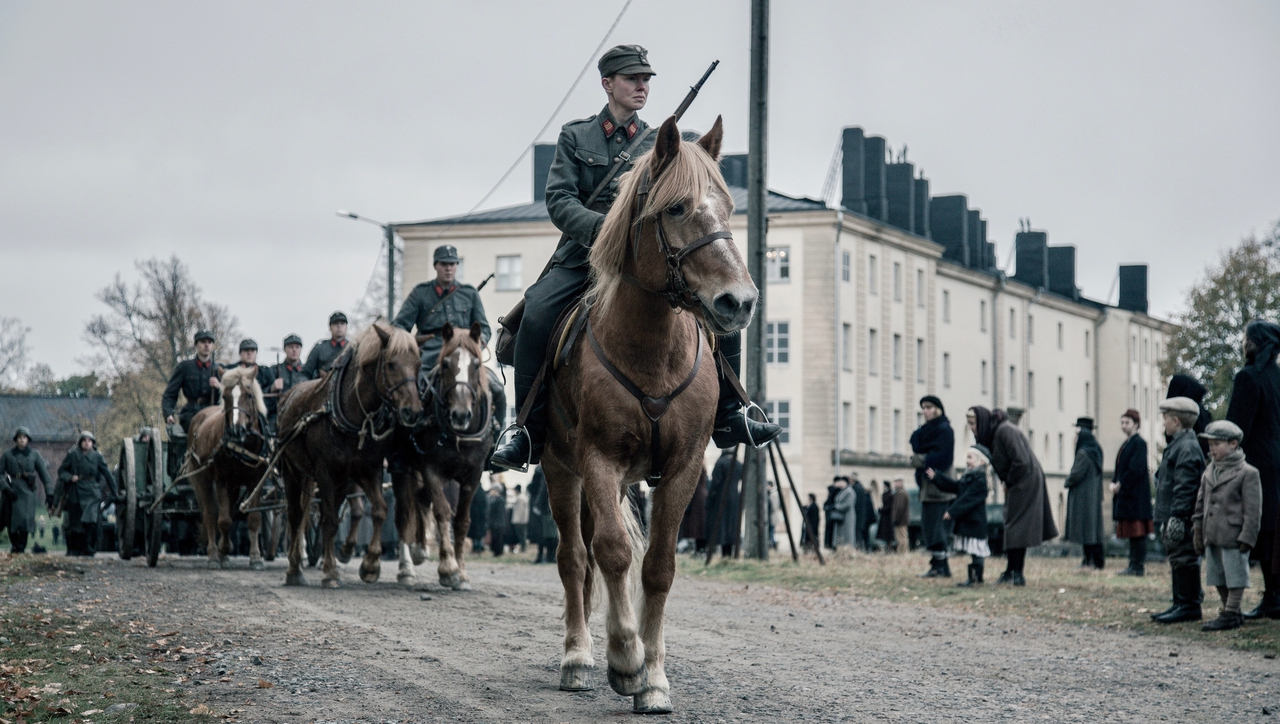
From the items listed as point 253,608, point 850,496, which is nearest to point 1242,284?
point 850,496

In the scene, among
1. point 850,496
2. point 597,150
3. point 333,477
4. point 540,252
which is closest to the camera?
point 597,150

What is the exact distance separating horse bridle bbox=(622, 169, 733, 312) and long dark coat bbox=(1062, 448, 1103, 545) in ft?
47.1

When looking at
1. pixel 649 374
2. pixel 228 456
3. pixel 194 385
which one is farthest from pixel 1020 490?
pixel 194 385

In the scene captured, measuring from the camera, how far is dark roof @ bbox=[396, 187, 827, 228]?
5728 cm

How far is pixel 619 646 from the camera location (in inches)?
257

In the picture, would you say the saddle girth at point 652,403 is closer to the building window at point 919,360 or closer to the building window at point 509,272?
the building window at point 509,272

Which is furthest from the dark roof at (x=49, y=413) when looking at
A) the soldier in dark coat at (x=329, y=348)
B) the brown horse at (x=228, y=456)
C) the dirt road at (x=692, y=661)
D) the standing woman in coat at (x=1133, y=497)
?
the dirt road at (x=692, y=661)

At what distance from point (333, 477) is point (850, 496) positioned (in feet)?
59.8

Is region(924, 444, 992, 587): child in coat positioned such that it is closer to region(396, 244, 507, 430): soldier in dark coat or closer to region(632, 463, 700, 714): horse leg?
region(396, 244, 507, 430): soldier in dark coat

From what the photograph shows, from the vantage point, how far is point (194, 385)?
1955 cm

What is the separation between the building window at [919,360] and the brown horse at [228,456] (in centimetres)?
4989

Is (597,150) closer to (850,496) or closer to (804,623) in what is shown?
(804,623)

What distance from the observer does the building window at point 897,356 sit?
62750 mm

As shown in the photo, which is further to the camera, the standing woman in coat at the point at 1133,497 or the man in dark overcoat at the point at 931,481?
the standing woman in coat at the point at 1133,497
